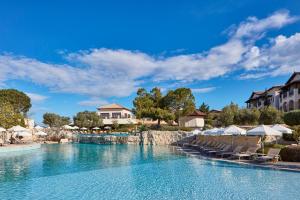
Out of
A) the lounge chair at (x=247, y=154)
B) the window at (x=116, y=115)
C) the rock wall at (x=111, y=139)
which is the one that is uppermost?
the window at (x=116, y=115)

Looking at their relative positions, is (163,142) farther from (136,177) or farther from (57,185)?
(57,185)

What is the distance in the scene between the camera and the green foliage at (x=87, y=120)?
2692 inches

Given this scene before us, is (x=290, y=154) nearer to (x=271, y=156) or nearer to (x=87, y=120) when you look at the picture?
(x=271, y=156)

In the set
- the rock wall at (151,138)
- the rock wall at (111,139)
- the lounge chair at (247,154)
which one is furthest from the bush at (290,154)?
the rock wall at (111,139)

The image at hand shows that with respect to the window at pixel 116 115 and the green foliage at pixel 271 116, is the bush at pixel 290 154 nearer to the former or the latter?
the green foliage at pixel 271 116

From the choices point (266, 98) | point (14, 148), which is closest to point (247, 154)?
point (14, 148)

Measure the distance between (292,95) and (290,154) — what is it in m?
A: 29.7

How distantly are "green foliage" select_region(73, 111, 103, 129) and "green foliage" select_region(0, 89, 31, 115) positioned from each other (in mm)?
11377

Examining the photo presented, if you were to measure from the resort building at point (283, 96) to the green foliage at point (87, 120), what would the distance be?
36.0 meters

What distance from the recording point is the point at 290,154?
17078 millimetres

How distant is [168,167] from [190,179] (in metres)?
3.92

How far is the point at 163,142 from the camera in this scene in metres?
38.5

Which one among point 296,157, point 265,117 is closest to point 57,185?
point 296,157

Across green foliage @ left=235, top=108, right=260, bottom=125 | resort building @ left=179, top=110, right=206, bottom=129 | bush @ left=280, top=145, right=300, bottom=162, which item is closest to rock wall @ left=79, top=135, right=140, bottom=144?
resort building @ left=179, top=110, right=206, bottom=129
